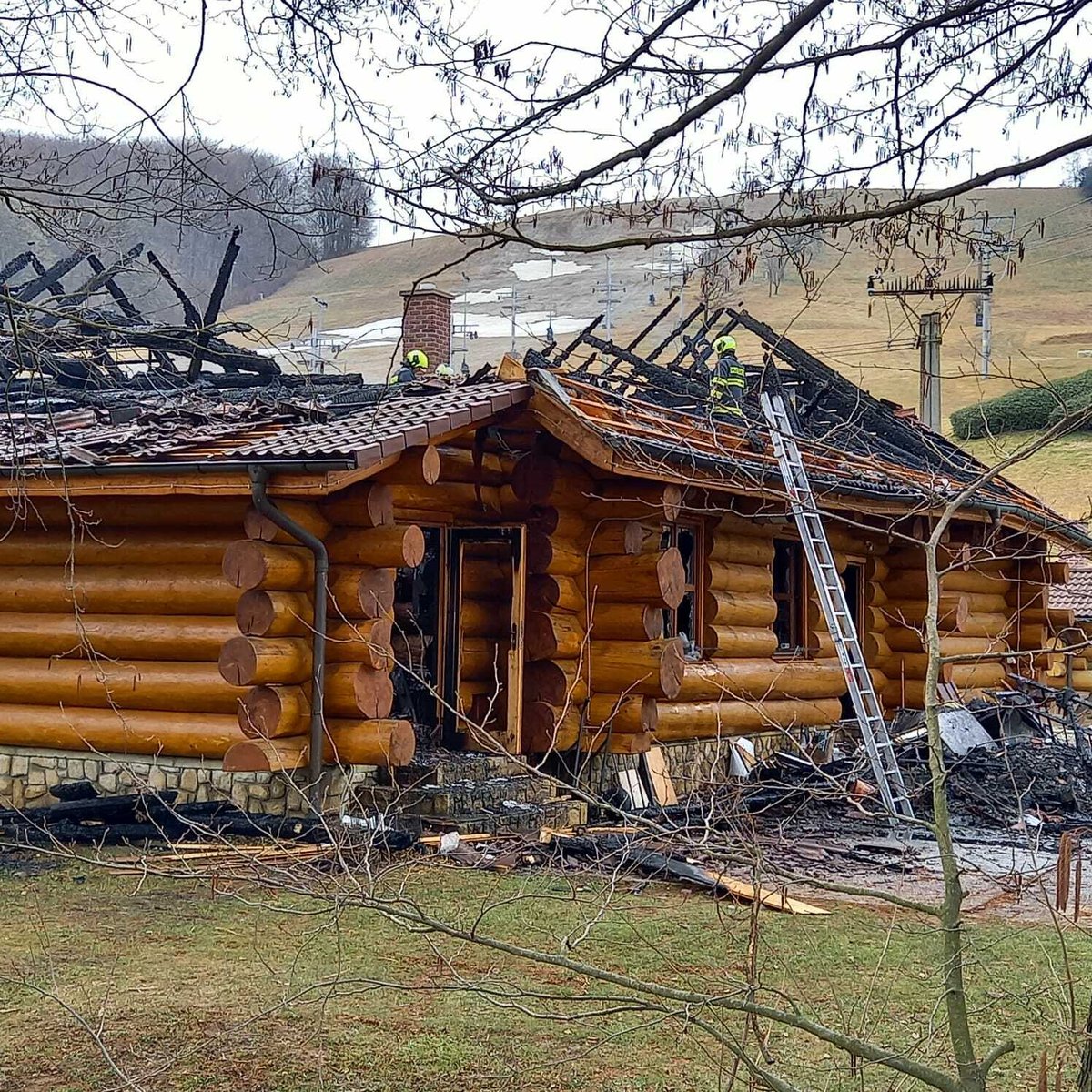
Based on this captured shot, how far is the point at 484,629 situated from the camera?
48.1 feet

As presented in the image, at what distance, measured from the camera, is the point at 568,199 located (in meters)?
5.73

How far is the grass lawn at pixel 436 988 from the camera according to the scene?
605 centimetres

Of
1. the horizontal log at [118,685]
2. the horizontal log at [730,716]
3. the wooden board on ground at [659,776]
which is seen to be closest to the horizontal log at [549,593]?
the horizontal log at [730,716]

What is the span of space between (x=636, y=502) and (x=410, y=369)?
4066 millimetres

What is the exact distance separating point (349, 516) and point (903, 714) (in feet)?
32.1

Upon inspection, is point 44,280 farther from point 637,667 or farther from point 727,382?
point 637,667

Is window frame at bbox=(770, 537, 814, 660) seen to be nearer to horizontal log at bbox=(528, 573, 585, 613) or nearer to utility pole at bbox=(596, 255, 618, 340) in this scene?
utility pole at bbox=(596, 255, 618, 340)

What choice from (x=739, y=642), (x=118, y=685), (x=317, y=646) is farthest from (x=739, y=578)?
(x=118, y=685)

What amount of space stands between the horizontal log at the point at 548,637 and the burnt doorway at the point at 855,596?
6.11 m

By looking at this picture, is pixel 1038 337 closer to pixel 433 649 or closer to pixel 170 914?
pixel 433 649

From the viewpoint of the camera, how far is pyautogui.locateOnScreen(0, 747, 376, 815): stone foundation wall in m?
11.8

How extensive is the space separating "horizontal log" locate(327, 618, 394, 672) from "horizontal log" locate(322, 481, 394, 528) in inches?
31.3

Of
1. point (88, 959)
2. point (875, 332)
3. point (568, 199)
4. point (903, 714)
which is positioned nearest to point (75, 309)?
point (568, 199)

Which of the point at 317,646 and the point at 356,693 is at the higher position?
the point at 317,646
